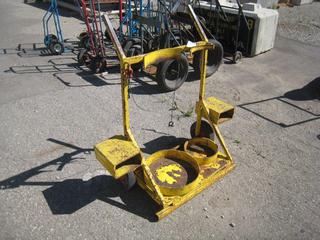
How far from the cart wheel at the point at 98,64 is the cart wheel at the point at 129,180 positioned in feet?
13.8

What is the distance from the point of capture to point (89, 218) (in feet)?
12.3

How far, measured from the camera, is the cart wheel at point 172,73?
654 centimetres

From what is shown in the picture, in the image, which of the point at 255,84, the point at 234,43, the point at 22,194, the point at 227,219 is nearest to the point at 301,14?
the point at 234,43

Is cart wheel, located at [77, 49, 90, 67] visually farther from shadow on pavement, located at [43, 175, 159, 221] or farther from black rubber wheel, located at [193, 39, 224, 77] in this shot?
shadow on pavement, located at [43, 175, 159, 221]

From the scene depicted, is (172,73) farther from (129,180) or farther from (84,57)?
(129,180)

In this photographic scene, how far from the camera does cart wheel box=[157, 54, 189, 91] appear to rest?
21.4 feet

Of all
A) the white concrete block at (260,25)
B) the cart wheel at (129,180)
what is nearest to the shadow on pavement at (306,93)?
the white concrete block at (260,25)

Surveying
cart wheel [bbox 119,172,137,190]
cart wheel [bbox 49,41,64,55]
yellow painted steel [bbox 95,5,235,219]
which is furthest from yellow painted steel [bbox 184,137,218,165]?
cart wheel [bbox 49,41,64,55]

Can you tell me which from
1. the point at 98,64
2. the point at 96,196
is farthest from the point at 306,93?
the point at 96,196

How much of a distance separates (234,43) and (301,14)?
7713 mm

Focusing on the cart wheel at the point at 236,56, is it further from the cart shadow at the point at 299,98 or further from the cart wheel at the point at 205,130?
the cart wheel at the point at 205,130

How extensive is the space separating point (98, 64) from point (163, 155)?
12.8 ft

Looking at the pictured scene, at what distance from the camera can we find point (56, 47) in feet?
29.2

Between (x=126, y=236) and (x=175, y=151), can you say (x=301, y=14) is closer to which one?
(x=175, y=151)
